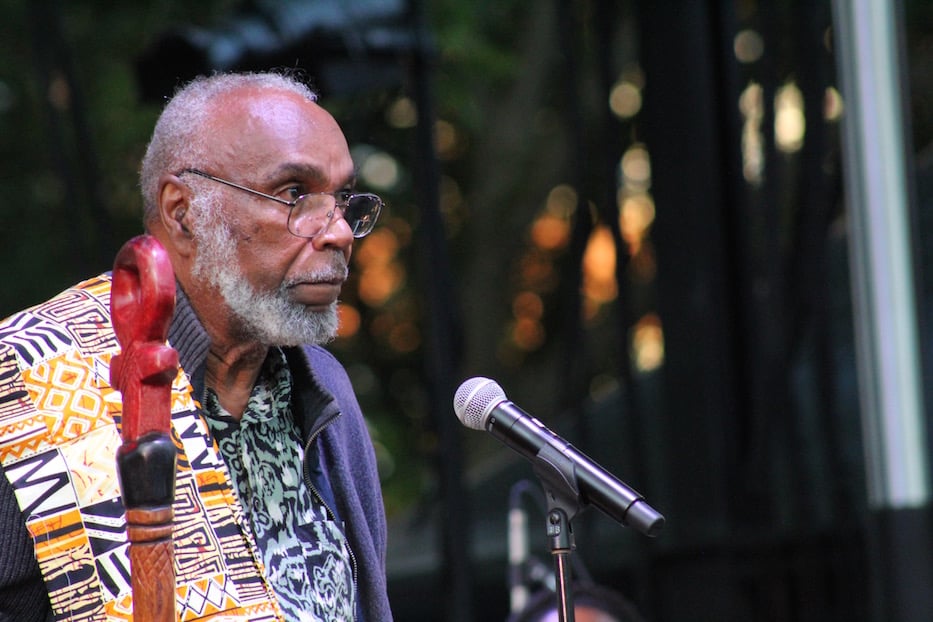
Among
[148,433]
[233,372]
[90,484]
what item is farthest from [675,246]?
[148,433]

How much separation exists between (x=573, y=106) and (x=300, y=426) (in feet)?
10.1

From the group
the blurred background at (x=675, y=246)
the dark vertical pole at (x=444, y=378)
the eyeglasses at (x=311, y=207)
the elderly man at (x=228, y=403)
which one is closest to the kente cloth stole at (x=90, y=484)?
the elderly man at (x=228, y=403)

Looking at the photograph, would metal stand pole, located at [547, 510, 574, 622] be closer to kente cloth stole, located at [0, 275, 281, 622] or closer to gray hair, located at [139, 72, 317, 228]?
kente cloth stole, located at [0, 275, 281, 622]

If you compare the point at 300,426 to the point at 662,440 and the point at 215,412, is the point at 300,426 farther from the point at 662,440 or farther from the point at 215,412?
the point at 662,440

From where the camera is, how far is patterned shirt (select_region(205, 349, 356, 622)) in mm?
2295

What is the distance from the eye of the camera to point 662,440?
561 centimetres

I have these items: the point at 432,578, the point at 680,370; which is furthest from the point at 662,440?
the point at 432,578

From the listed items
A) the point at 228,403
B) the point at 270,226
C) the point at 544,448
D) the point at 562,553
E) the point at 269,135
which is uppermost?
the point at 269,135

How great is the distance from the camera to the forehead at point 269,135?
2307 millimetres

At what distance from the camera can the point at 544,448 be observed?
2.10m

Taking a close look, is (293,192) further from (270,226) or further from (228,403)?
(228,403)

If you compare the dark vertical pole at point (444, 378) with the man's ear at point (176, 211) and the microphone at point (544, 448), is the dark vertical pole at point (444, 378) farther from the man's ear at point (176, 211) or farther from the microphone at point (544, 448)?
the microphone at point (544, 448)

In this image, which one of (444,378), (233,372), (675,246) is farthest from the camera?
(675,246)

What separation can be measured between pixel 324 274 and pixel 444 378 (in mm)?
2558
